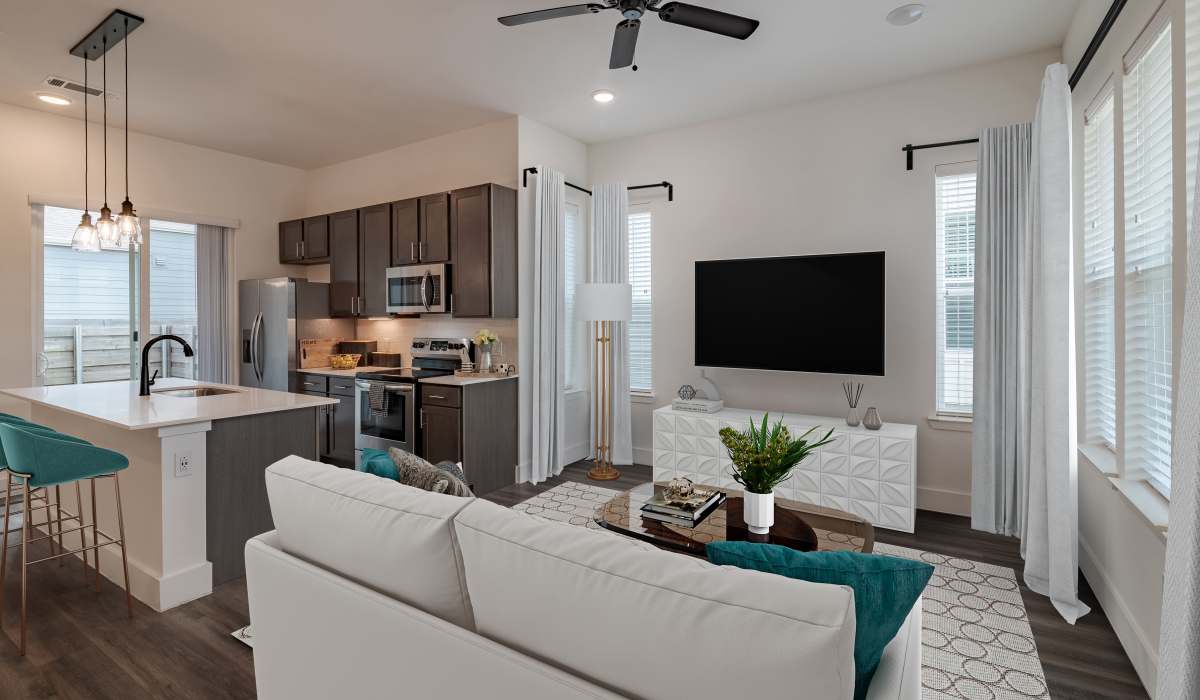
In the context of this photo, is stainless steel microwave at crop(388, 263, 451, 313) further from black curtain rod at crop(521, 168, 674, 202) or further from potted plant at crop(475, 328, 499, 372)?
black curtain rod at crop(521, 168, 674, 202)

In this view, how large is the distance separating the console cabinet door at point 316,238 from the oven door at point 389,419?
1640 millimetres

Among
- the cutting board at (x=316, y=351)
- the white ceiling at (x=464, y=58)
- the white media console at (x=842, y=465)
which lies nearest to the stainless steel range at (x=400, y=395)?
the cutting board at (x=316, y=351)

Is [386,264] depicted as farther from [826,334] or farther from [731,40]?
[826,334]

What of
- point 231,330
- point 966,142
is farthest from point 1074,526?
point 231,330

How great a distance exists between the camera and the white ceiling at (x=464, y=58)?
316 centimetres

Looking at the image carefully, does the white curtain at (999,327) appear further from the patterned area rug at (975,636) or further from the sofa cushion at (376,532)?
the sofa cushion at (376,532)

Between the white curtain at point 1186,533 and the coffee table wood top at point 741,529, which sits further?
the coffee table wood top at point 741,529

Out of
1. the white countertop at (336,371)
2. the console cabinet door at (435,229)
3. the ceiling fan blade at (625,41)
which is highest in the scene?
the ceiling fan blade at (625,41)

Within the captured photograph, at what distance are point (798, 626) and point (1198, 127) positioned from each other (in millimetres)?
2028

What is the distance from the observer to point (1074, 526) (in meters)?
2.67

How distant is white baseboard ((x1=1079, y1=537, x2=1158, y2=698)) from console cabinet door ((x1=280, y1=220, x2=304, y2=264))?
6660 millimetres

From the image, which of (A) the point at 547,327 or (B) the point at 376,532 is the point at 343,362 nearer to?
(A) the point at 547,327

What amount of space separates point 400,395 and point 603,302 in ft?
5.90

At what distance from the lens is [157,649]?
2365 millimetres
